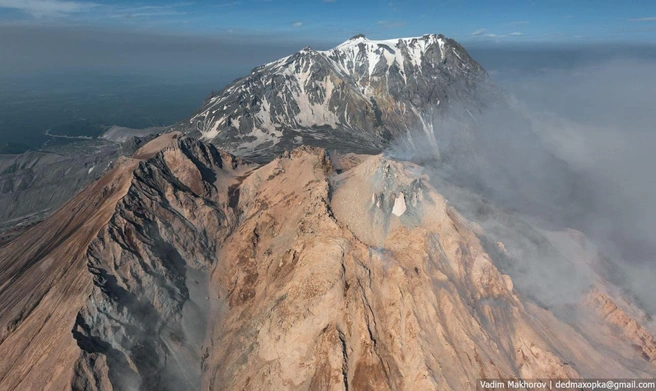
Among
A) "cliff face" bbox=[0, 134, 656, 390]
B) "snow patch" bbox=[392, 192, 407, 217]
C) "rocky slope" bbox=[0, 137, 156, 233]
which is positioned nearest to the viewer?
"cliff face" bbox=[0, 134, 656, 390]

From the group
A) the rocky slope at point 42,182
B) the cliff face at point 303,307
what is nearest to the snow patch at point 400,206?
the cliff face at point 303,307

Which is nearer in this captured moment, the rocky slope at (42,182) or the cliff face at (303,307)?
the cliff face at (303,307)

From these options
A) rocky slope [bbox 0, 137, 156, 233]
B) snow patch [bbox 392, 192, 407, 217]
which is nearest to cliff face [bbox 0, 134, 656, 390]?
snow patch [bbox 392, 192, 407, 217]

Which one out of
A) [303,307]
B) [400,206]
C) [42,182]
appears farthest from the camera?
[42,182]

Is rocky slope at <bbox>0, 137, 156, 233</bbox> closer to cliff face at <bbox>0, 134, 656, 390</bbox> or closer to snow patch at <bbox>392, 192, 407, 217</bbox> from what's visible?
cliff face at <bbox>0, 134, 656, 390</bbox>

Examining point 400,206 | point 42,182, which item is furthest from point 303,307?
point 42,182

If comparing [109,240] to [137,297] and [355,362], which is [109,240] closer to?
[137,297]

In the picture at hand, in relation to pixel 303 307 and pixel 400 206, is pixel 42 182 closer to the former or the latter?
pixel 303 307

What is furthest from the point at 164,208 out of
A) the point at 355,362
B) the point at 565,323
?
the point at 565,323

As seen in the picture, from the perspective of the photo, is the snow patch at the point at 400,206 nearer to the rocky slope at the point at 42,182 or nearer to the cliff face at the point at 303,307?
the cliff face at the point at 303,307
